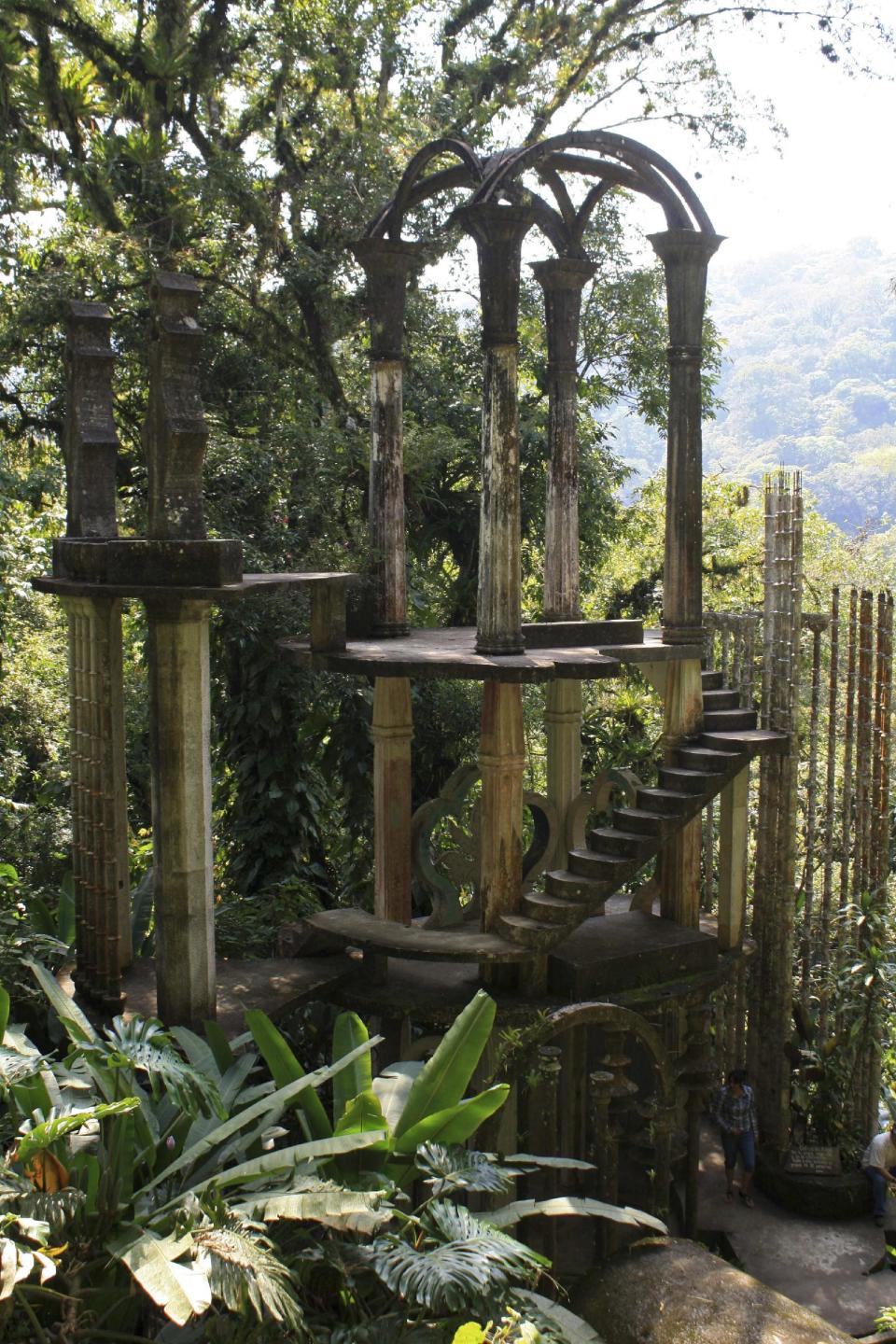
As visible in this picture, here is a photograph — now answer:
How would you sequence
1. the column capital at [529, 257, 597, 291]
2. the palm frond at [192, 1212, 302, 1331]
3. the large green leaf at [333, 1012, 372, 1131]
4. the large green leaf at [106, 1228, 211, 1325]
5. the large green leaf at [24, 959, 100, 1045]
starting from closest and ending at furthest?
the large green leaf at [106, 1228, 211, 1325] → the palm frond at [192, 1212, 302, 1331] → the large green leaf at [24, 959, 100, 1045] → the large green leaf at [333, 1012, 372, 1131] → the column capital at [529, 257, 597, 291]

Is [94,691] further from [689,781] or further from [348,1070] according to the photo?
[689,781]

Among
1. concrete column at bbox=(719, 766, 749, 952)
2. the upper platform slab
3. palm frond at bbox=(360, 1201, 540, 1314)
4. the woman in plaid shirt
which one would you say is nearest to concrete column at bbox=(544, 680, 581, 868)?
the upper platform slab

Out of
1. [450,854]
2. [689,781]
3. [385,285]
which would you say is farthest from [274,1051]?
[385,285]

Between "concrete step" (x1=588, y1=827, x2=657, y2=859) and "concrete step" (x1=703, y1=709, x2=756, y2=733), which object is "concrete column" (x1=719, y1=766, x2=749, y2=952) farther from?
"concrete step" (x1=588, y1=827, x2=657, y2=859)

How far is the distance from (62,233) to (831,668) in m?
8.75

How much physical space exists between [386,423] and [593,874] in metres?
3.56

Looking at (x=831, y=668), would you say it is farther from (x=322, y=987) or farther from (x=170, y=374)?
(x=170, y=374)

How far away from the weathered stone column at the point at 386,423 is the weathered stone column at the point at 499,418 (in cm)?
137

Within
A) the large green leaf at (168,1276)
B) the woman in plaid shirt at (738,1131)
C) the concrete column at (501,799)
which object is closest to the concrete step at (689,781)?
the concrete column at (501,799)

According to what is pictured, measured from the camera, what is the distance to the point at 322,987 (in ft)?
26.3

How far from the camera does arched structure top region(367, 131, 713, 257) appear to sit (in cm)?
746

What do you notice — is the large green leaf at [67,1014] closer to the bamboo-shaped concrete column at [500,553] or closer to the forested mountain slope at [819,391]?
the bamboo-shaped concrete column at [500,553]

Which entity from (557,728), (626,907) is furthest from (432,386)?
(626,907)

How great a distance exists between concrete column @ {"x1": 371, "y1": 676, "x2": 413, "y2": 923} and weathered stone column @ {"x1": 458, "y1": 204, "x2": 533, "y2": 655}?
135 centimetres
